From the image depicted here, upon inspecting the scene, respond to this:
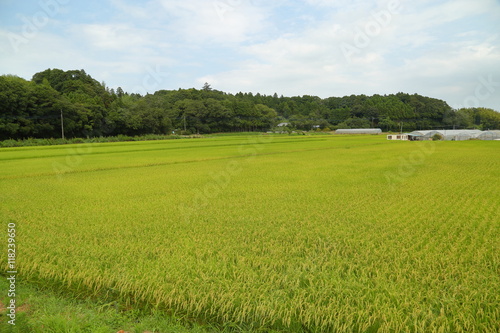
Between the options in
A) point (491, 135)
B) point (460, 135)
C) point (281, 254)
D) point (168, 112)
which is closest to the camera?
point (281, 254)

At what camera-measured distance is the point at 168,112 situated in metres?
72.8

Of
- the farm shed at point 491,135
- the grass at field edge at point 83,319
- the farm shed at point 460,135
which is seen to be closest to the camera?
the grass at field edge at point 83,319

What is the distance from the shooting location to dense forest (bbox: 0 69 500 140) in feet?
145

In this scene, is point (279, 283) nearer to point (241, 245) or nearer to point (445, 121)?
point (241, 245)

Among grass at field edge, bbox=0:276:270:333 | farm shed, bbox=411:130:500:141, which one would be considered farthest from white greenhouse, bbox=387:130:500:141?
grass at field edge, bbox=0:276:270:333

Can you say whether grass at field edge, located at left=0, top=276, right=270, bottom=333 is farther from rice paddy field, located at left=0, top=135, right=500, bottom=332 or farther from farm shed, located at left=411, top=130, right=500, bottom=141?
farm shed, located at left=411, top=130, right=500, bottom=141

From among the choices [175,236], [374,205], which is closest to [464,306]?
[175,236]

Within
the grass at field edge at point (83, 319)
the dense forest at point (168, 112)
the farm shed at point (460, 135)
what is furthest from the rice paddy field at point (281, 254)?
the farm shed at point (460, 135)

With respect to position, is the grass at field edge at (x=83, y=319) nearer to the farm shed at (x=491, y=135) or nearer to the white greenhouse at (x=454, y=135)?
the white greenhouse at (x=454, y=135)

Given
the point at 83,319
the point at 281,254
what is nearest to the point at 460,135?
the point at 281,254

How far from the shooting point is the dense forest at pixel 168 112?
44.2m

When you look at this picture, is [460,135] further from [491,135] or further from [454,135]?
[491,135]

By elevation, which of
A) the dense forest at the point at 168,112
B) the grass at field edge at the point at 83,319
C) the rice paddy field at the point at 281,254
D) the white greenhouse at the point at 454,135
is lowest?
the grass at field edge at the point at 83,319

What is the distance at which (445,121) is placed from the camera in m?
97.6
